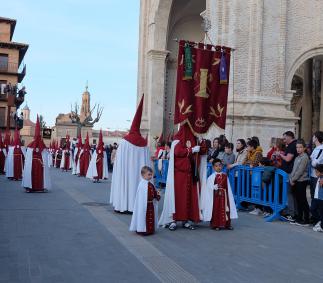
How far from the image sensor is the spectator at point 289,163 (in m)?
9.90

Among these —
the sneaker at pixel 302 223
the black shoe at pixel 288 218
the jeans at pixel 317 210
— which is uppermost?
the jeans at pixel 317 210

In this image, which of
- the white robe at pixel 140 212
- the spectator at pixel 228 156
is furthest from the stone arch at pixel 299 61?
the white robe at pixel 140 212

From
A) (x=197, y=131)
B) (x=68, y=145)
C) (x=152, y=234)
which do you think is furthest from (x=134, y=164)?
(x=68, y=145)

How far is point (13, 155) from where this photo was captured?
747 inches

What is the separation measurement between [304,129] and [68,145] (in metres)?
13.0

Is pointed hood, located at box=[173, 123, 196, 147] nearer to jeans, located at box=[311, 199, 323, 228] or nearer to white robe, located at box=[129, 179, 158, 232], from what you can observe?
white robe, located at box=[129, 179, 158, 232]

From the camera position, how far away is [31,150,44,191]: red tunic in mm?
14086

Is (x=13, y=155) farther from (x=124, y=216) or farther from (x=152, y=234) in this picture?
(x=152, y=234)

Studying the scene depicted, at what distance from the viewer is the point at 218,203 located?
28.5ft

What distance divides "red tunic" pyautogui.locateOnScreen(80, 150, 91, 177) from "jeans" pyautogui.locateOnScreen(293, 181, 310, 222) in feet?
44.8

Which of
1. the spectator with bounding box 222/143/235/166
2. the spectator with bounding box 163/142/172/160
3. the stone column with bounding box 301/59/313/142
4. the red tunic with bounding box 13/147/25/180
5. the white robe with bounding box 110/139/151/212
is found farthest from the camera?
the stone column with bounding box 301/59/313/142

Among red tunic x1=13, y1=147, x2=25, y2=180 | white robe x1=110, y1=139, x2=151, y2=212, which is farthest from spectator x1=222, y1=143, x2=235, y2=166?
red tunic x1=13, y1=147, x2=25, y2=180

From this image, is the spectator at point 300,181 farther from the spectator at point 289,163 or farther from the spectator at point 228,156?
the spectator at point 228,156

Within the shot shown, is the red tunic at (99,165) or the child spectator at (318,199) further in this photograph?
the red tunic at (99,165)
